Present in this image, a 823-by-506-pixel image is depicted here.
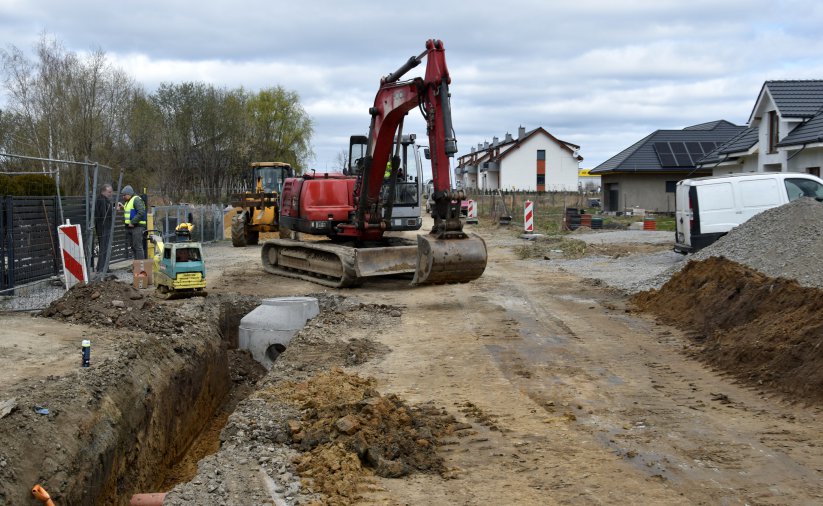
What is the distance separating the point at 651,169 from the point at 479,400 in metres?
38.0

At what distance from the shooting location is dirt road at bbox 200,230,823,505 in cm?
509

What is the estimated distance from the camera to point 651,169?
4272 centimetres

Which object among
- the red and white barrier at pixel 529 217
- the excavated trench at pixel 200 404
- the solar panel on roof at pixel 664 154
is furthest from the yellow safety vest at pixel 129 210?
the solar panel on roof at pixel 664 154

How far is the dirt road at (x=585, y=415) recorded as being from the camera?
16.7 ft

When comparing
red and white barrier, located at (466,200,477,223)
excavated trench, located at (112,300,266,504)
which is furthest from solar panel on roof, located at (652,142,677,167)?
excavated trench, located at (112,300,266,504)

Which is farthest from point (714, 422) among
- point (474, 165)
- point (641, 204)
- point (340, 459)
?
point (474, 165)

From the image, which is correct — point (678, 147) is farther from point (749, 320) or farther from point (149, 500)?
point (149, 500)

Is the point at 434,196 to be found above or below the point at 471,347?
above

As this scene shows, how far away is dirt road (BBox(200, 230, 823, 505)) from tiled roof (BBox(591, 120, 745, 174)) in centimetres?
3264

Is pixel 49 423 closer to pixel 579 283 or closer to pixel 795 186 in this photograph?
pixel 579 283

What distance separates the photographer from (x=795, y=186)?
17.0 metres

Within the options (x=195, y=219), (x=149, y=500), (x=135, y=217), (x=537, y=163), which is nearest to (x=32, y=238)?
(x=135, y=217)

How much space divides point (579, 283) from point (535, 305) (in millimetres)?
3198

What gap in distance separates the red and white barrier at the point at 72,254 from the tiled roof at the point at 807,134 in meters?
20.5
